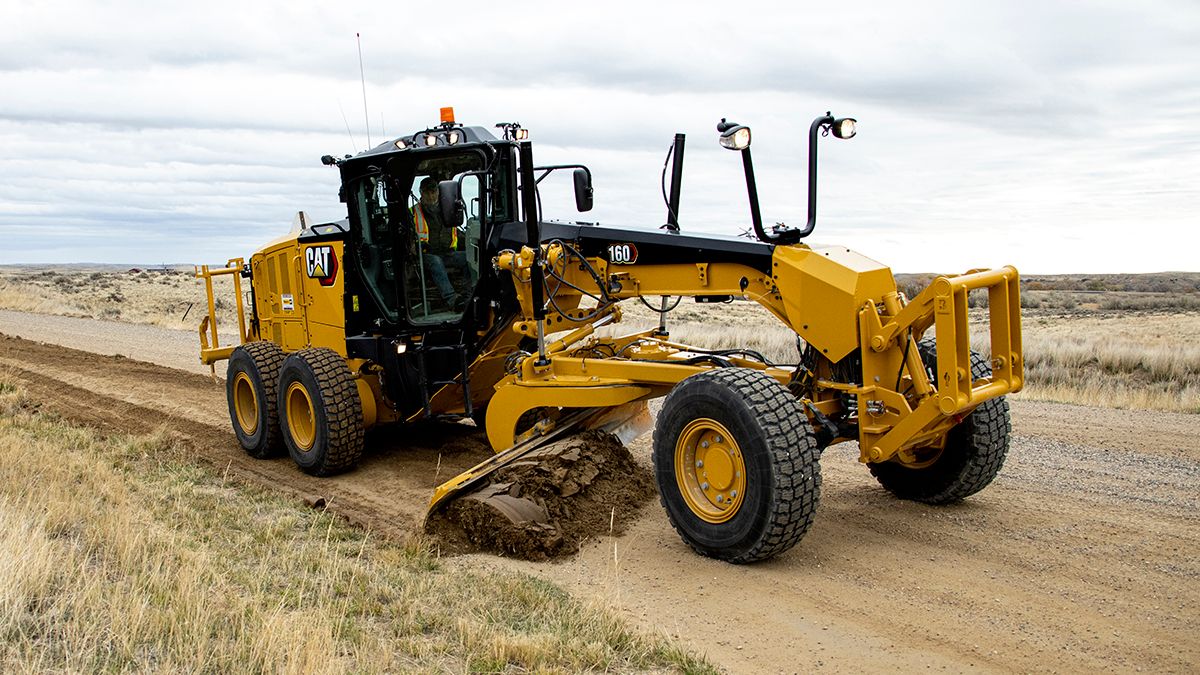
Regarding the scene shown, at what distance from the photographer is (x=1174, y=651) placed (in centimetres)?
469

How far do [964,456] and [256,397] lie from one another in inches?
247

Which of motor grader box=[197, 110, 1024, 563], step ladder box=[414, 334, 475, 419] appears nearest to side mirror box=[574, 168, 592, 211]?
motor grader box=[197, 110, 1024, 563]

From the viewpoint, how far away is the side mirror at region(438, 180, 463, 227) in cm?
706

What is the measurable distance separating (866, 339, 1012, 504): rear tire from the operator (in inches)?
152

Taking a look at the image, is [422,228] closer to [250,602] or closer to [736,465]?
[736,465]

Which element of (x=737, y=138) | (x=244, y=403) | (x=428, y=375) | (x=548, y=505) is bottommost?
(x=548, y=505)

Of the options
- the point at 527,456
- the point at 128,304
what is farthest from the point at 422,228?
the point at 128,304

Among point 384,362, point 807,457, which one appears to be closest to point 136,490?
point 384,362

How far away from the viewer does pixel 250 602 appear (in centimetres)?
497

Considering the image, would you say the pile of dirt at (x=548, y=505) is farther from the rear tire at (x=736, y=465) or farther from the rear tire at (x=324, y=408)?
the rear tire at (x=324, y=408)

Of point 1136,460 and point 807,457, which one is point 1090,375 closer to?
point 1136,460

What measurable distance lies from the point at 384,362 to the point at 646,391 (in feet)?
9.45

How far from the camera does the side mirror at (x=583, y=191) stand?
766 centimetres

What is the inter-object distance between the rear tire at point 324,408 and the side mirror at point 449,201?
2149 millimetres
